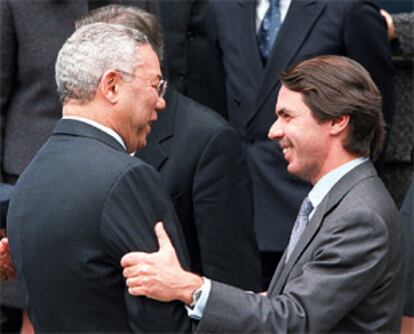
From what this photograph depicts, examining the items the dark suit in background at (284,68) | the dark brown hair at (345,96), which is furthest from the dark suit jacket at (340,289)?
the dark suit in background at (284,68)

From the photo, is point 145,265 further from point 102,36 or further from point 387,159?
point 387,159

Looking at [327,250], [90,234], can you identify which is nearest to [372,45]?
[327,250]

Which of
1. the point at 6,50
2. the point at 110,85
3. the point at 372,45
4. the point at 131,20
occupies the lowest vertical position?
the point at 6,50

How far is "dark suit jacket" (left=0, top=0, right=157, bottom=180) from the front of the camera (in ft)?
18.0

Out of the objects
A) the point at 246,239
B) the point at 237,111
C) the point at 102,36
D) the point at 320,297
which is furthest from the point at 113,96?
the point at 237,111

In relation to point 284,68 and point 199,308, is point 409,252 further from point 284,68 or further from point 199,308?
point 199,308

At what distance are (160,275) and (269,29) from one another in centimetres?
246

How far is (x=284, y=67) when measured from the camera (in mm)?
5602

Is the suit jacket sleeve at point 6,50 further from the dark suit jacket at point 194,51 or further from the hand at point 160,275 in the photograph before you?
the hand at point 160,275

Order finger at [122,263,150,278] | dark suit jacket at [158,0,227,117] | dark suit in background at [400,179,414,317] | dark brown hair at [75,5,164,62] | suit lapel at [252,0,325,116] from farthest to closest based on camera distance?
dark suit jacket at [158,0,227,117]
suit lapel at [252,0,325,116]
dark suit in background at [400,179,414,317]
dark brown hair at [75,5,164,62]
finger at [122,263,150,278]

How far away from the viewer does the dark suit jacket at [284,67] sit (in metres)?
5.53

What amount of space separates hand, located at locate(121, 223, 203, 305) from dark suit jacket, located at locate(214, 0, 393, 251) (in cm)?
201

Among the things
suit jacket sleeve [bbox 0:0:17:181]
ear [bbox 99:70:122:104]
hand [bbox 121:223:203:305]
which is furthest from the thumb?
suit jacket sleeve [bbox 0:0:17:181]

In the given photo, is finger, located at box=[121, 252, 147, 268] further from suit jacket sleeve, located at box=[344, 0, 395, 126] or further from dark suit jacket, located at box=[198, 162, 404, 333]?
suit jacket sleeve, located at box=[344, 0, 395, 126]
